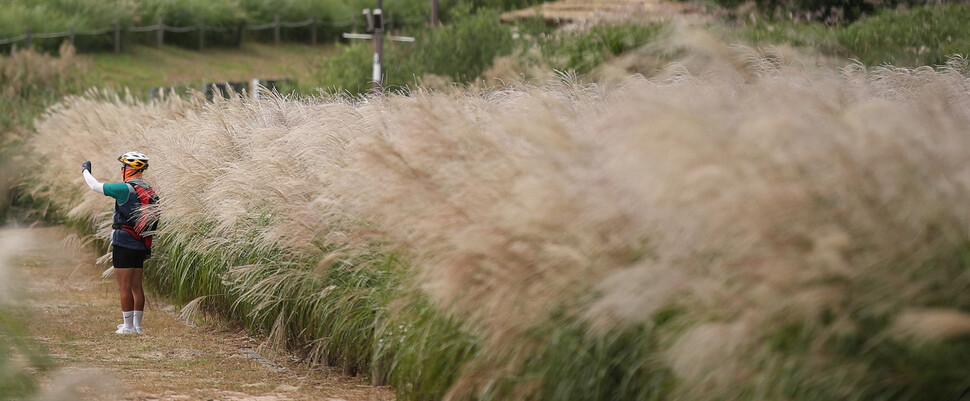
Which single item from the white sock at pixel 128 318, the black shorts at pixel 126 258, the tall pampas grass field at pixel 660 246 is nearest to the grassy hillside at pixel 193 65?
the black shorts at pixel 126 258

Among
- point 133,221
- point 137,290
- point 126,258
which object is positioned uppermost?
point 133,221

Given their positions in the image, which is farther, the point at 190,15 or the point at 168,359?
the point at 190,15

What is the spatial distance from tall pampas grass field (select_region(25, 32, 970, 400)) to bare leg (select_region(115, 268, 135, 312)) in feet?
8.92

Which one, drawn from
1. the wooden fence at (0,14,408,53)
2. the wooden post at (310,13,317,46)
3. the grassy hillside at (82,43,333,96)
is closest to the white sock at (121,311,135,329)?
the grassy hillside at (82,43,333,96)

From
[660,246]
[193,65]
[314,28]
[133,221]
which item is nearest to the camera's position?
[660,246]

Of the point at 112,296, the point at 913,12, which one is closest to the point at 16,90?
the point at 112,296

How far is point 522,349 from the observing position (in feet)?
15.1

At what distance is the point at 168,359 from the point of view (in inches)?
324

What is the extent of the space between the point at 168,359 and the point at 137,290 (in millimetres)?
1801

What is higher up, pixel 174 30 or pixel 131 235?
pixel 131 235

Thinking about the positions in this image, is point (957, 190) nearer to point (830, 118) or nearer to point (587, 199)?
point (830, 118)

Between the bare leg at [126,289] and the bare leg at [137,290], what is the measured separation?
35 mm

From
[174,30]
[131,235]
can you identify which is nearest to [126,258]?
[131,235]

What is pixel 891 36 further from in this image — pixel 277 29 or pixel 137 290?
pixel 277 29
